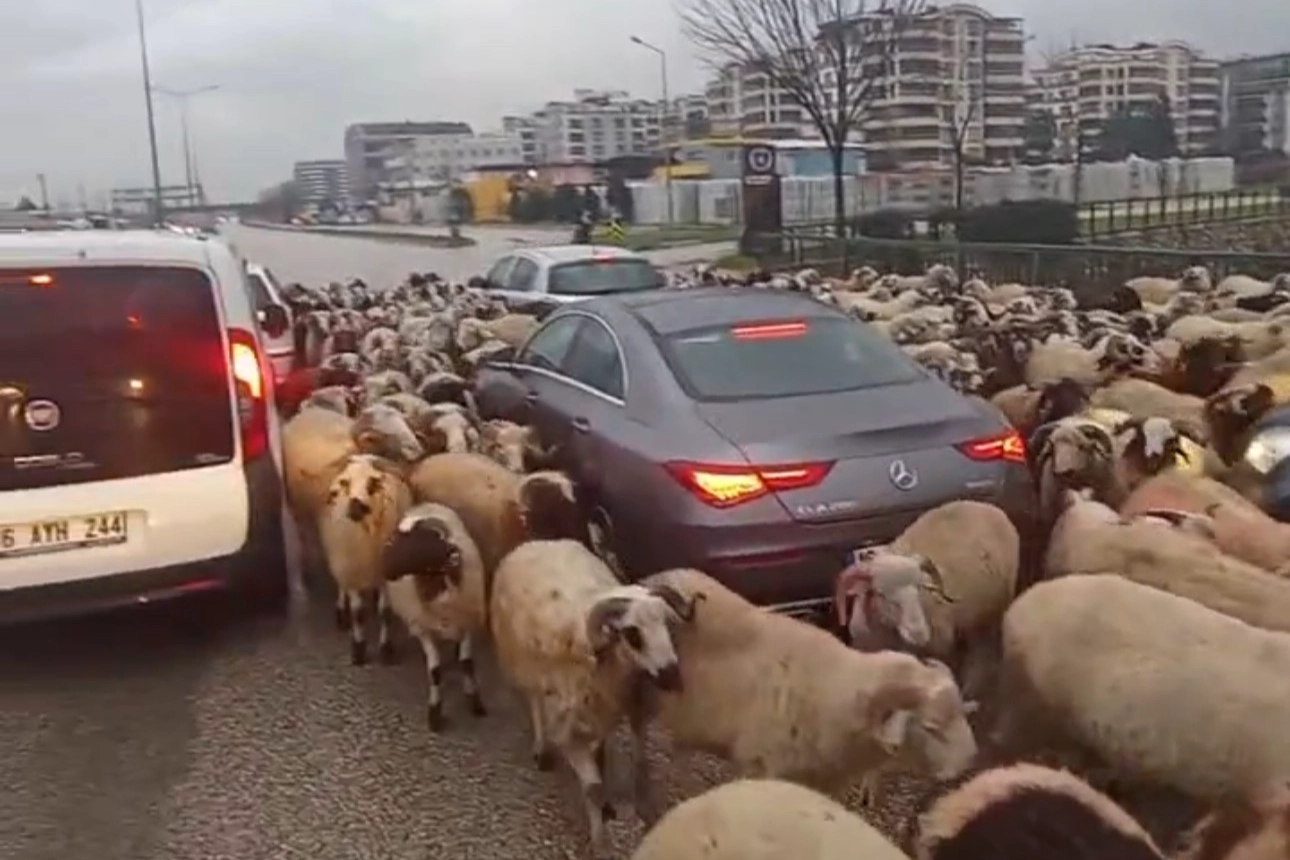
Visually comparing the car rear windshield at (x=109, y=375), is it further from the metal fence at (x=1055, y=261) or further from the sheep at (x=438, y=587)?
the metal fence at (x=1055, y=261)

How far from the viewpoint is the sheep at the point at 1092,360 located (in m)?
11.2

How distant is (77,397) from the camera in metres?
6.70

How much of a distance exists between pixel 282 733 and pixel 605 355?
8.52 feet

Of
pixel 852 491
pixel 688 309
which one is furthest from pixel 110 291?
pixel 852 491

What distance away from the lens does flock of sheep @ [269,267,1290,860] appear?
3.62 meters

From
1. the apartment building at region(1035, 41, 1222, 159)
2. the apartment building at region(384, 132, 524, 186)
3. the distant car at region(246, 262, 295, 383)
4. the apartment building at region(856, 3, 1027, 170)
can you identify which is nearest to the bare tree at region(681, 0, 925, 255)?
the apartment building at region(856, 3, 1027, 170)

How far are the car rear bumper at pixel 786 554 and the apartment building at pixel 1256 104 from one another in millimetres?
65335

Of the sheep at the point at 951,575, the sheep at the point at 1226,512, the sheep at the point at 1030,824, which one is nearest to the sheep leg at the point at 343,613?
the sheep at the point at 951,575

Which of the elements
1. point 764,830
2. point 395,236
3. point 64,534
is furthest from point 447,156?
point 764,830

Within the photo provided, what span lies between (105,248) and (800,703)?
404 centimetres

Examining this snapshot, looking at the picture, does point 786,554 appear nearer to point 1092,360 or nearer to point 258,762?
point 258,762

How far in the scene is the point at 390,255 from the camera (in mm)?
49844

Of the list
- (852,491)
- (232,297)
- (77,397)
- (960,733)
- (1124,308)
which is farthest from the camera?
(1124,308)

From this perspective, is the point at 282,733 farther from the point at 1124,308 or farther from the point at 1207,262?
the point at 1207,262
